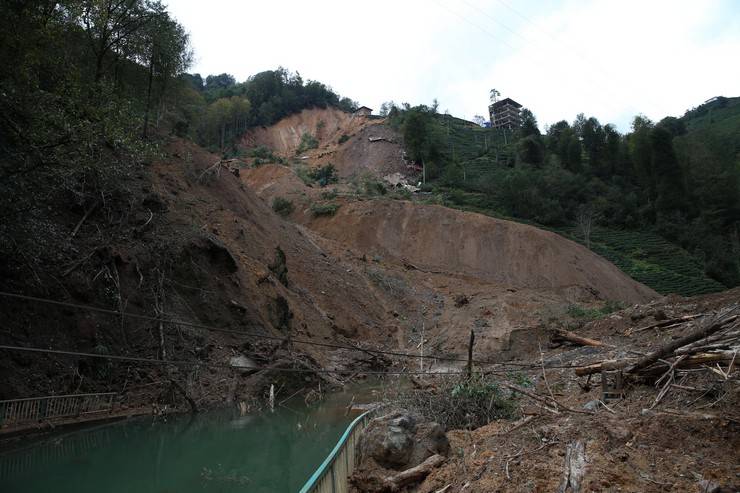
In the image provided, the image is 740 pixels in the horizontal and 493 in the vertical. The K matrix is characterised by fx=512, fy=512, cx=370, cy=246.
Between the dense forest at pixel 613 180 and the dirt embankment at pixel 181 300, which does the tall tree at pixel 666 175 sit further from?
the dirt embankment at pixel 181 300

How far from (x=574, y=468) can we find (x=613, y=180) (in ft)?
209

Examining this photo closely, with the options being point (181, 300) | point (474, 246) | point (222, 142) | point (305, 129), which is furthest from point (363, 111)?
point (181, 300)

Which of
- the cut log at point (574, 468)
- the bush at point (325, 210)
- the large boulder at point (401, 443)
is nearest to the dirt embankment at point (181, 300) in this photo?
the large boulder at point (401, 443)

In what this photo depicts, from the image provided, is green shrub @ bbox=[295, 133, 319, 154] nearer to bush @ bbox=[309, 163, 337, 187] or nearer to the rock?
bush @ bbox=[309, 163, 337, 187]

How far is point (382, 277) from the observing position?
3369 cm

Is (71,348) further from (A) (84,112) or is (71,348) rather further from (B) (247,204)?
(B) (247,204)

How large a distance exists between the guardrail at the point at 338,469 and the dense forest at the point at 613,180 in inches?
1732

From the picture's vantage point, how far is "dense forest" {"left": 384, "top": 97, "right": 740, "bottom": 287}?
50406mm

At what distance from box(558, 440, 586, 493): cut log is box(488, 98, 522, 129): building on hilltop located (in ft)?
323

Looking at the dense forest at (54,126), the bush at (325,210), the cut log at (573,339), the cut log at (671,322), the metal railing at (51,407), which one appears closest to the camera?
the dense forest at (54,126)

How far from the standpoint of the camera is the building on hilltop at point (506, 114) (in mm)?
98562

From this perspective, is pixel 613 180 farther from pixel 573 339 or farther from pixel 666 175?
pixel 573 339

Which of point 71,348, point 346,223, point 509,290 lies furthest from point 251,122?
point 71,348

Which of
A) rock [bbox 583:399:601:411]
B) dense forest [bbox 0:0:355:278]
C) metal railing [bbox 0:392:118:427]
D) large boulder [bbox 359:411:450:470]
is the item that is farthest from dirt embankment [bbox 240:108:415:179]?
large boulder [bbox 359:411:450:470]
